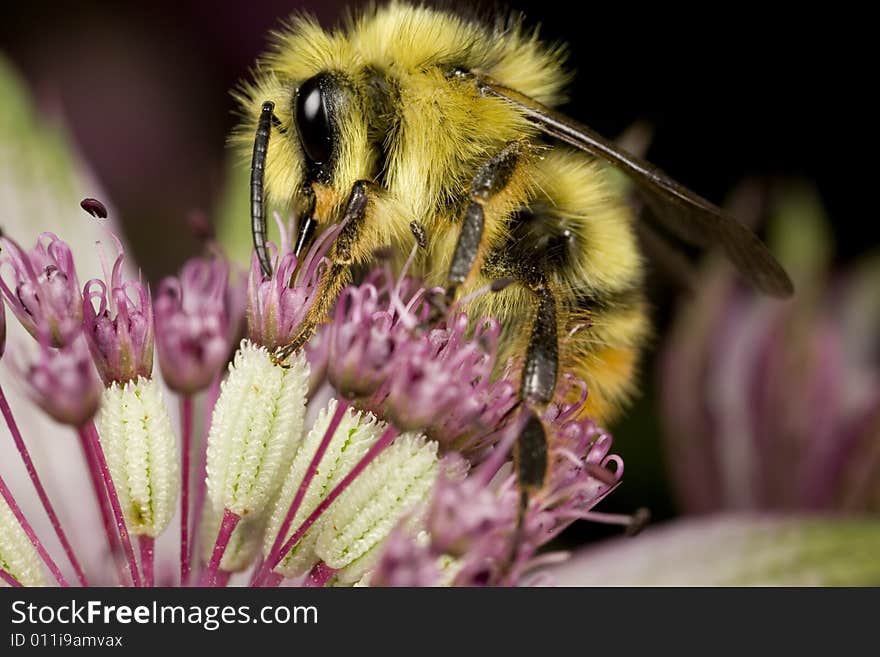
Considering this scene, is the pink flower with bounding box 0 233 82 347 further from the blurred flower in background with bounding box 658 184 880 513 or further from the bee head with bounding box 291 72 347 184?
the blurred flower in background with bounding box 658 184 880 513

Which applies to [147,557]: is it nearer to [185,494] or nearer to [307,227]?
[185,494]

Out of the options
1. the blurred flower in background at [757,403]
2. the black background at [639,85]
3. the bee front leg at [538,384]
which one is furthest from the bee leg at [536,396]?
the black background at [639,85]

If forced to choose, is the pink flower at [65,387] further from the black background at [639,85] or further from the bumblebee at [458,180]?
the black background at [639,85]

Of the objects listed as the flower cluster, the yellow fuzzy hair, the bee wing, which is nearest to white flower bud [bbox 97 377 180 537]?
the flower cluster

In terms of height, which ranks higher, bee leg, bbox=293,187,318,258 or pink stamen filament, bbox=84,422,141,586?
bee leg, bbox=293,187,318,258

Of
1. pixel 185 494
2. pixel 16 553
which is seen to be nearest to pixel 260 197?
pixel 185 494
